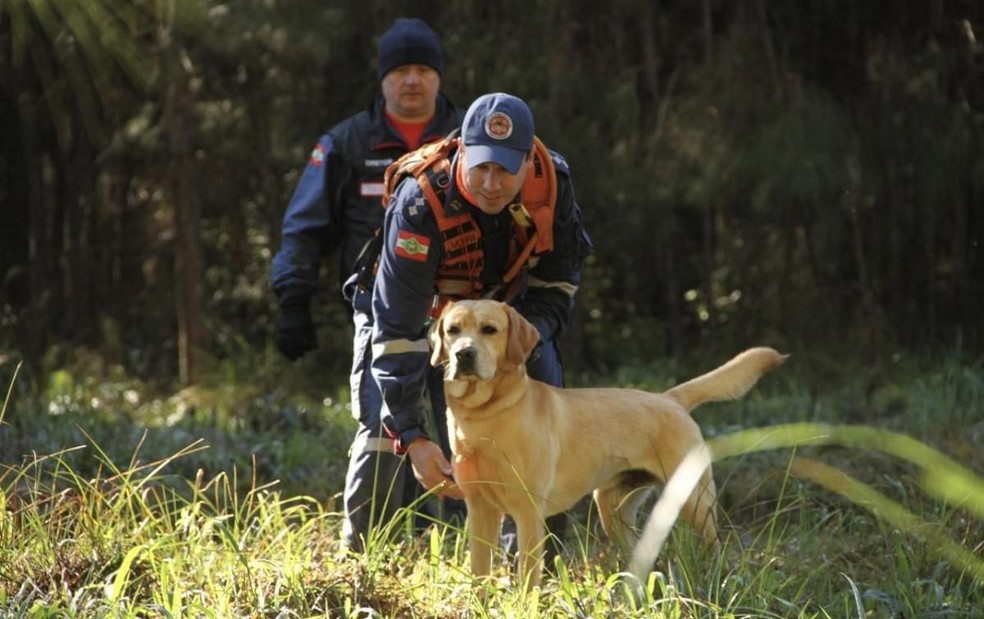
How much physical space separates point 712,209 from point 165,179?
4.69 metres

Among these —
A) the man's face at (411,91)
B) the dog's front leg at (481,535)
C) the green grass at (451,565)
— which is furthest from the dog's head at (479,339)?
the man's face at (411,91)

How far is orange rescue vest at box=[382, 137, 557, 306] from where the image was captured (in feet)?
14.2

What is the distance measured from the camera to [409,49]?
572 centimetres

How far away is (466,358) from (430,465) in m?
0.36

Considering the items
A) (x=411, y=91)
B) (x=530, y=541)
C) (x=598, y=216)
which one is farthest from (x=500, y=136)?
(x=598, y=216)

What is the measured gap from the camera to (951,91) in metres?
10.5

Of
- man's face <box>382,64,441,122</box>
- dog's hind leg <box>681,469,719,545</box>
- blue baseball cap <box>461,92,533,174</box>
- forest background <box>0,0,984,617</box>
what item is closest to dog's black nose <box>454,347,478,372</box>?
blue baseball cap <box>461,92,533,174</box>

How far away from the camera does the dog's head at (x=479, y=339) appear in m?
4.16

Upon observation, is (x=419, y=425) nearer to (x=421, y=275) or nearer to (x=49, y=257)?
(x=421, y=275)

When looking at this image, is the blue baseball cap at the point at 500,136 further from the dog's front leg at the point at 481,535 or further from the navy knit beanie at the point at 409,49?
the navy knit beanie at the point at 409,49

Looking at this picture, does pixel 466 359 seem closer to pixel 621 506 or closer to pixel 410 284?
pixel 410 284

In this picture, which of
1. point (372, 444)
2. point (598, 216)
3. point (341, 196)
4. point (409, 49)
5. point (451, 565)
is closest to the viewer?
point (451, 565)

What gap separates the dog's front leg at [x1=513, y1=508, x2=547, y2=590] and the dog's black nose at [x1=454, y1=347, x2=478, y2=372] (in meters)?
0.45

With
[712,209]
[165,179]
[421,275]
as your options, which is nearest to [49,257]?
[165,179]
